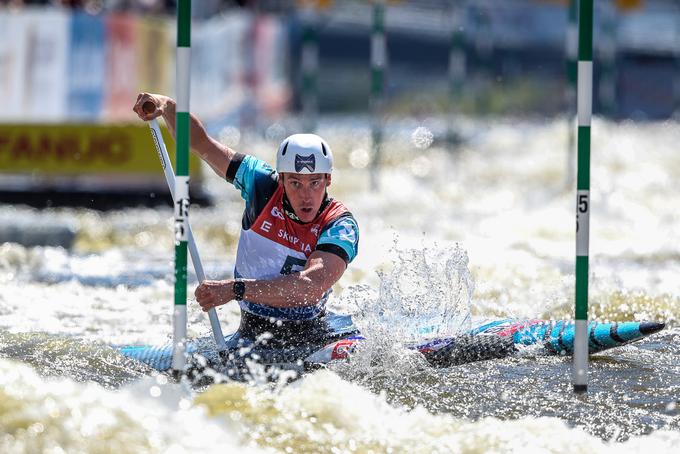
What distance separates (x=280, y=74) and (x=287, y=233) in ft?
50.1

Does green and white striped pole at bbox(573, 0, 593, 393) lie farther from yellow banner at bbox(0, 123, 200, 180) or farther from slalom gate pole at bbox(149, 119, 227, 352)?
yellow banner at bbox(0, 123, 200, 180)

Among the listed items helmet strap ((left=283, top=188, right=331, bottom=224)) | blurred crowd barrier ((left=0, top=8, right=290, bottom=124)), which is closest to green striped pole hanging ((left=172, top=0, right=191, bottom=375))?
helmet strap ((left=283, top=188, right=331, bottom=224))

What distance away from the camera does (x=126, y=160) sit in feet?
48.0

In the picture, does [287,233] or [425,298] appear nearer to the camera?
[287,233]

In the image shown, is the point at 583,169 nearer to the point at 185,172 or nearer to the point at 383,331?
the point at 383,331

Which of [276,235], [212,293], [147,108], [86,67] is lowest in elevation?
[212,293]

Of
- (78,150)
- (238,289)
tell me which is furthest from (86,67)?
(238,289)

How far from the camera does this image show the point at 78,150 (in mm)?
14570

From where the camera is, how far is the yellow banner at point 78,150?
14469mm

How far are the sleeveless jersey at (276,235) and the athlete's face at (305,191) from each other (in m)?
0.07

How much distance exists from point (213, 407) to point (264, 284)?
1.04 m

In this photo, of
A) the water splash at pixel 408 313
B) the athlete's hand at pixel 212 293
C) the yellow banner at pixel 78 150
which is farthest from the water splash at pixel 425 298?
the yellow banner at pixel 78 150

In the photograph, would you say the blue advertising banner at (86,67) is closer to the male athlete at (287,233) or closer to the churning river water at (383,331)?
the churning river water at (383,331)

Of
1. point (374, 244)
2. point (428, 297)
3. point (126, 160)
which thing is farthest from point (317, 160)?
point (126, 160)
